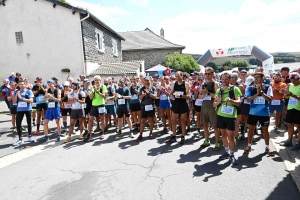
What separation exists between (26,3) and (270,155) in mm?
17103

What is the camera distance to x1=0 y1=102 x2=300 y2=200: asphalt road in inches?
142

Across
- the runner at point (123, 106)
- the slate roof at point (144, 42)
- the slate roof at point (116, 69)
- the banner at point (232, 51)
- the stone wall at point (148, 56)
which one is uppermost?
the slate roof at point (144, 42)

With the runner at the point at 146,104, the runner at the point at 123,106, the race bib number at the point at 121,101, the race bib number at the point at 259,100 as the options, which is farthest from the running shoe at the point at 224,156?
the race bib number at the point at 121,101

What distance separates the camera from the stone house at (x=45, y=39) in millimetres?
15094

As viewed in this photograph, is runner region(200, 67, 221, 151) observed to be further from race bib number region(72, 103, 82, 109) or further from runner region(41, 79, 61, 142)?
runner region(41, 79, 61, 142)

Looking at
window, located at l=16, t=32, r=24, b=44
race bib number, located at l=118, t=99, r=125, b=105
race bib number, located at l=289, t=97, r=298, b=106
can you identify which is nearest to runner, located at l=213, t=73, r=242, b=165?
race bib number, located at l=289, t=97, r=298, b=106

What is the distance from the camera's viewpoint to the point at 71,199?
3516 millimetres

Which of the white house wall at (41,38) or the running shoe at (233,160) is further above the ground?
the white house wall at (41,38)

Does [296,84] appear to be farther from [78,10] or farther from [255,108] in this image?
[78,10]

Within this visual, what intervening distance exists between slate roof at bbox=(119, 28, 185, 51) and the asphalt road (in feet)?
88.8

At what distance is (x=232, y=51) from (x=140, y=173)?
1733cm

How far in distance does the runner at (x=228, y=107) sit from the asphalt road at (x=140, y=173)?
0.53 meters

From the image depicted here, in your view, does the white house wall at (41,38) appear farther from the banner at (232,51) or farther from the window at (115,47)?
the banner at (232,51)

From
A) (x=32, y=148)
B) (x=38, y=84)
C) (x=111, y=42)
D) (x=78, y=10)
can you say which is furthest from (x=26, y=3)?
(x=32, y=148)
